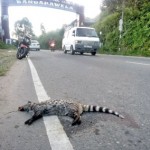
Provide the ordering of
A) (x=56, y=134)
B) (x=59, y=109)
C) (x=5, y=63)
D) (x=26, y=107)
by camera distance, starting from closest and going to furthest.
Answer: (x=56, y=134), (x=59, y=109), (x=26, y=107), (x=5, y=63)

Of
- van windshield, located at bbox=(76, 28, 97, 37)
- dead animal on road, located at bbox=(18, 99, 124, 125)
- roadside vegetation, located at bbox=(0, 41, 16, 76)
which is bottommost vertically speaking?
roadside vegetation, located at bbox=(0, 41, 16, 76)

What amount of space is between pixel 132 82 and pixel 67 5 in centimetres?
3500

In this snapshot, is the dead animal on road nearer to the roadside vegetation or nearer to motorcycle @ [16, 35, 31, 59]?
the roadside vegetation

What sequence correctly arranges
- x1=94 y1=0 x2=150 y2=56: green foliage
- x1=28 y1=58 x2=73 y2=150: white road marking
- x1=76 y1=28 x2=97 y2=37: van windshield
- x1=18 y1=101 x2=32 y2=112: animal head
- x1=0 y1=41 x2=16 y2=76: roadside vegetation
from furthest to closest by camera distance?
1. x1=94 y1=0 x2=150 y2=56: green foliage
2. x1=76 y1=28 x2=97 y2=37: van windshield
3. x1=0 y1=41 x2=16 y2=76: roadside vegetation
4. x1=18 y1=101 x2=32 y2=112: animal head
5. x1=28 y1=58 x2=73 y2=150: white road marking

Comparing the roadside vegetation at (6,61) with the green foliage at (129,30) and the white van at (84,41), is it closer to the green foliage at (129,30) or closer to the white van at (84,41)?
the white van at (84,41)

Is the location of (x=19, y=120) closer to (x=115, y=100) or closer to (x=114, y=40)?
(x=115, y=100)

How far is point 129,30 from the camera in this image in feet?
88.2

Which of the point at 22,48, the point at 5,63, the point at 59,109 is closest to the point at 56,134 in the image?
the point at 59,109

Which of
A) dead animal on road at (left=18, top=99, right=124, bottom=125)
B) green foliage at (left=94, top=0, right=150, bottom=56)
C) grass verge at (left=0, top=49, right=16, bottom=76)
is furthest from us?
green foliage at (left=94, top=0, right=150, bottom=56)

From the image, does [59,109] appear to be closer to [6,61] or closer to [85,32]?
[6,61]

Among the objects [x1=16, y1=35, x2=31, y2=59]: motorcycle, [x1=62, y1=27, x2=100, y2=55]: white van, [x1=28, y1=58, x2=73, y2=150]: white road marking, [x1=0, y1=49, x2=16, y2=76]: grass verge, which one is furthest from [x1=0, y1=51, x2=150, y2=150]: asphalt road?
[x1=62, y1=27, x2=100, y2=55]: white van

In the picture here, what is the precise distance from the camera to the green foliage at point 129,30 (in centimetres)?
2412

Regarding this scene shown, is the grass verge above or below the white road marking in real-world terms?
below

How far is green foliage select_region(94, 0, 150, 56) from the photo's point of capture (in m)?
24.1
